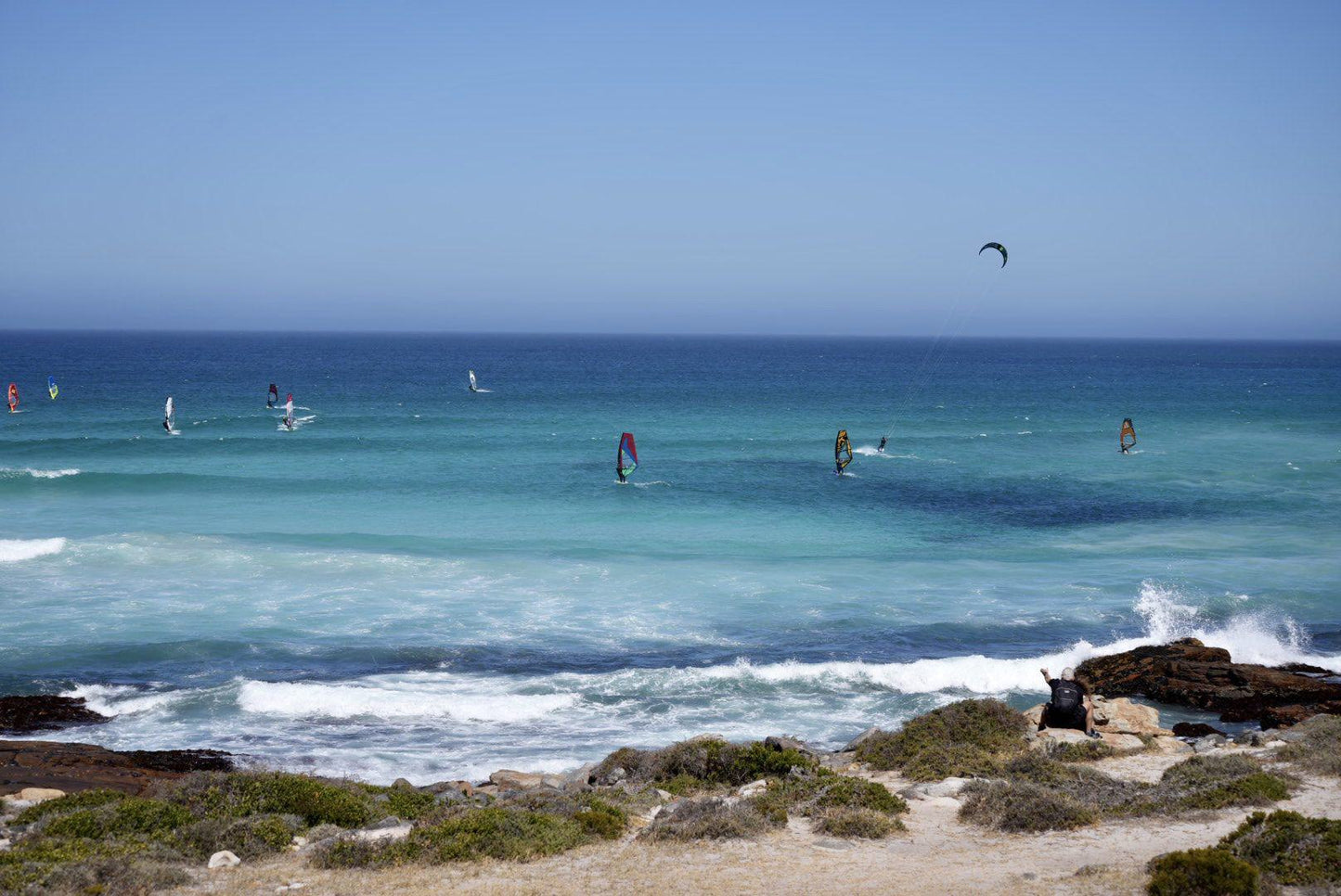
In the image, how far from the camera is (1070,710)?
42.1ft

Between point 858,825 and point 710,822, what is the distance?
1311 mm

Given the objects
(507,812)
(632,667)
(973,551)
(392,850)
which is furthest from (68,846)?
(973,551)

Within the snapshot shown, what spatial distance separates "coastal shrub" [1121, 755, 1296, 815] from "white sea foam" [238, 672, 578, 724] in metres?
8.74

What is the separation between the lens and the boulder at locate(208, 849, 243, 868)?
870 cm

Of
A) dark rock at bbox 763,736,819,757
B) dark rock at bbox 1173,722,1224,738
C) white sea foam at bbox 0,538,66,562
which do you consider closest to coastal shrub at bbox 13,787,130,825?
dark rock at bbox 763,736,819,757

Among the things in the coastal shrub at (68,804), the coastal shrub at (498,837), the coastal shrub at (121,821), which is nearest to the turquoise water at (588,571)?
the coastal shrub at (68,804)

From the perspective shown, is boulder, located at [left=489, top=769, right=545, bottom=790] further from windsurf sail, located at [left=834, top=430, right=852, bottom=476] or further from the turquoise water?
windsurf sail, located at [left=834, top=430, right=852, bottom=476]

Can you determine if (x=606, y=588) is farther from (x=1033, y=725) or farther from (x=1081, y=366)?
(x=1081, y=366)

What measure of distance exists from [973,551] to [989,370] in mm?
93695

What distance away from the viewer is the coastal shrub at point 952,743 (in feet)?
37.9

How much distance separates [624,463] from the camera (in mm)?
36344

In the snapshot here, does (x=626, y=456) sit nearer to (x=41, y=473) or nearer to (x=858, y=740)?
(x=41, y=473)

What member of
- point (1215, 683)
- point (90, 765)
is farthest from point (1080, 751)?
point (90, 765)

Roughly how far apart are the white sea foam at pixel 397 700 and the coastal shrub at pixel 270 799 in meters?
5.21
